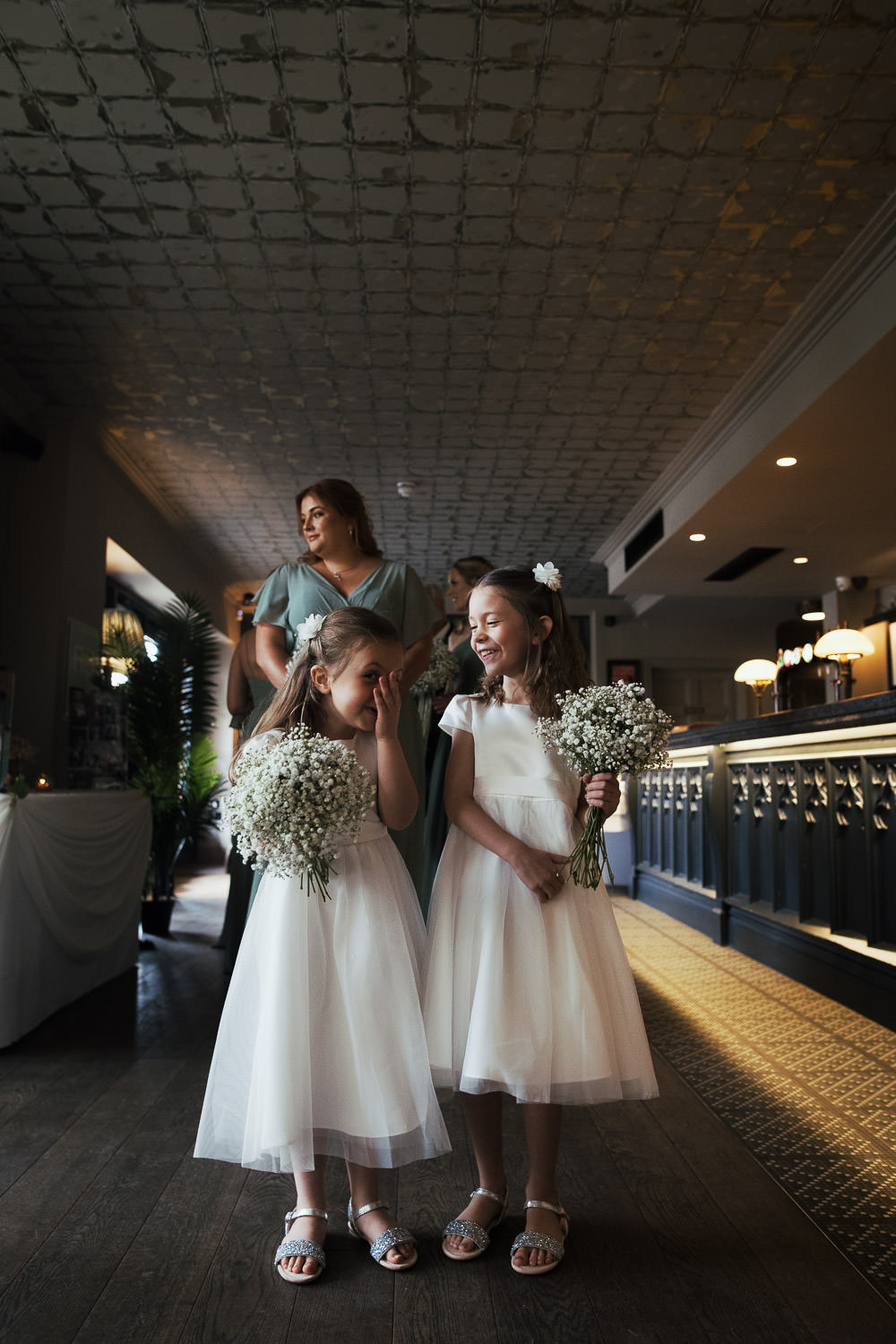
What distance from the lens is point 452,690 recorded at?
3219 mm

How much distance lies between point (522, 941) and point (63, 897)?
248 centimetres

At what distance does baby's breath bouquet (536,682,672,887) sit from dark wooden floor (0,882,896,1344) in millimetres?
666

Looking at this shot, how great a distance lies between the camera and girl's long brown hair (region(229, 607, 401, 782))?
1.74m

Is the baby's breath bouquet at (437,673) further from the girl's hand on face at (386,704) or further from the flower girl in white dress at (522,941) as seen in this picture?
the girl's hand on face at (386,704)

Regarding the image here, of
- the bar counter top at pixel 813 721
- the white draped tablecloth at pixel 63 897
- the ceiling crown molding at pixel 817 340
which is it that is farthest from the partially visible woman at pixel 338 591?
the ceiling crown molding at pixel 817 340

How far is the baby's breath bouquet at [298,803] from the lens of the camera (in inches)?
59.7

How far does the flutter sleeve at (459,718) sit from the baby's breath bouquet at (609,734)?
8.4 inches

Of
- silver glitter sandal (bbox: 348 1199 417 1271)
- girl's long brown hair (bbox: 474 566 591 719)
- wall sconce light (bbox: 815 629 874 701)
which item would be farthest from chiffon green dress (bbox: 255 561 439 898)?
wall sconce light (bbox: 815 629 874 701)

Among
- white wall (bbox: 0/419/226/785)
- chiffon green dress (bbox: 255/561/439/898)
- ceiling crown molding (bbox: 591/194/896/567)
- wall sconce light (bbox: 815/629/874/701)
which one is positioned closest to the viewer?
chiffon green dress (bbox: 255/561/439/898)

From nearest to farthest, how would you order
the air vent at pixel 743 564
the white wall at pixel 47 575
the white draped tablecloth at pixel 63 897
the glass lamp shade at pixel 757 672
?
the white draped tablecloth at pixel 63 897 → the white wall at pixel 47 575 → the glass lamp shade at pixel 757 672 → the air vent at pixel 743 564

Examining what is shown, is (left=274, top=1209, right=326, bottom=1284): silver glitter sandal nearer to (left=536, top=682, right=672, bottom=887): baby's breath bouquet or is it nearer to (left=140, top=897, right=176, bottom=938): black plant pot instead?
(left=536, top=682, right=672, bottom=887): baby's breath bouquet

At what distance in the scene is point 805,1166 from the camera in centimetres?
207

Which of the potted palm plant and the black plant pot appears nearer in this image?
the black plant pot

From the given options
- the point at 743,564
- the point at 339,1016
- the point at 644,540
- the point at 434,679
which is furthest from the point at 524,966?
the point at 743,564
